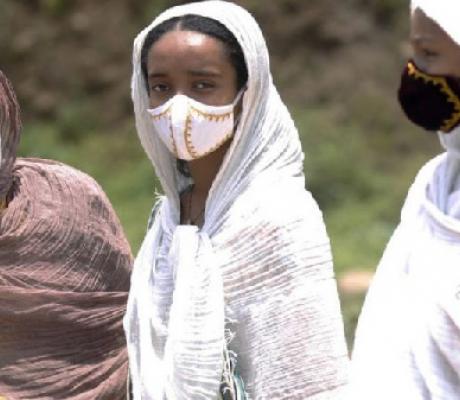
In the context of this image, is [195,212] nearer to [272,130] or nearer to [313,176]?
[272,130]

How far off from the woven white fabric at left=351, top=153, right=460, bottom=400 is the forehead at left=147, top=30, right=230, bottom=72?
65cm

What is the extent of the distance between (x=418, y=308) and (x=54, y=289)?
1.43 meters

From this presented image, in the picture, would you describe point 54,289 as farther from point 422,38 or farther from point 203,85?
point 422,38

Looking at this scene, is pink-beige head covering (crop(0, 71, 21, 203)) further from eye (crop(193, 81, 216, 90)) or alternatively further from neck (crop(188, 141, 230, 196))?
eye (crop(193, 81, 216, 90))

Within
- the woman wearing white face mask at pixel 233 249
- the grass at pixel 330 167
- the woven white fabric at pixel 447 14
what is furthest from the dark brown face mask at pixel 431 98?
the grass at pixel 330 167

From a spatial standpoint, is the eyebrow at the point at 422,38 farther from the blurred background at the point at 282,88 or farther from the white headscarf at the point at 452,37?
the blurred background at the point at 282,88

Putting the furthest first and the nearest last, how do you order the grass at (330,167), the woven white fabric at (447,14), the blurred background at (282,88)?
1. the blurred background at (282,88)
2. the grass at (330,167)
3. the woven white fabric at (447,14)

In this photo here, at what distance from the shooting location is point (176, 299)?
400cm

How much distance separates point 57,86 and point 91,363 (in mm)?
10628

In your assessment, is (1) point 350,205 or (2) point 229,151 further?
(1) point 350,205

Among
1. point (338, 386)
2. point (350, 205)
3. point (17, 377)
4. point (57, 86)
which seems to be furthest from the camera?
point (57, 86)

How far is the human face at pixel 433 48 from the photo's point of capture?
3.55 m

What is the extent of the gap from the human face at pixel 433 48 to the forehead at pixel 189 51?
61cm

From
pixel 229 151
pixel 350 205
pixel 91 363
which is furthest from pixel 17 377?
pixel 350 205
